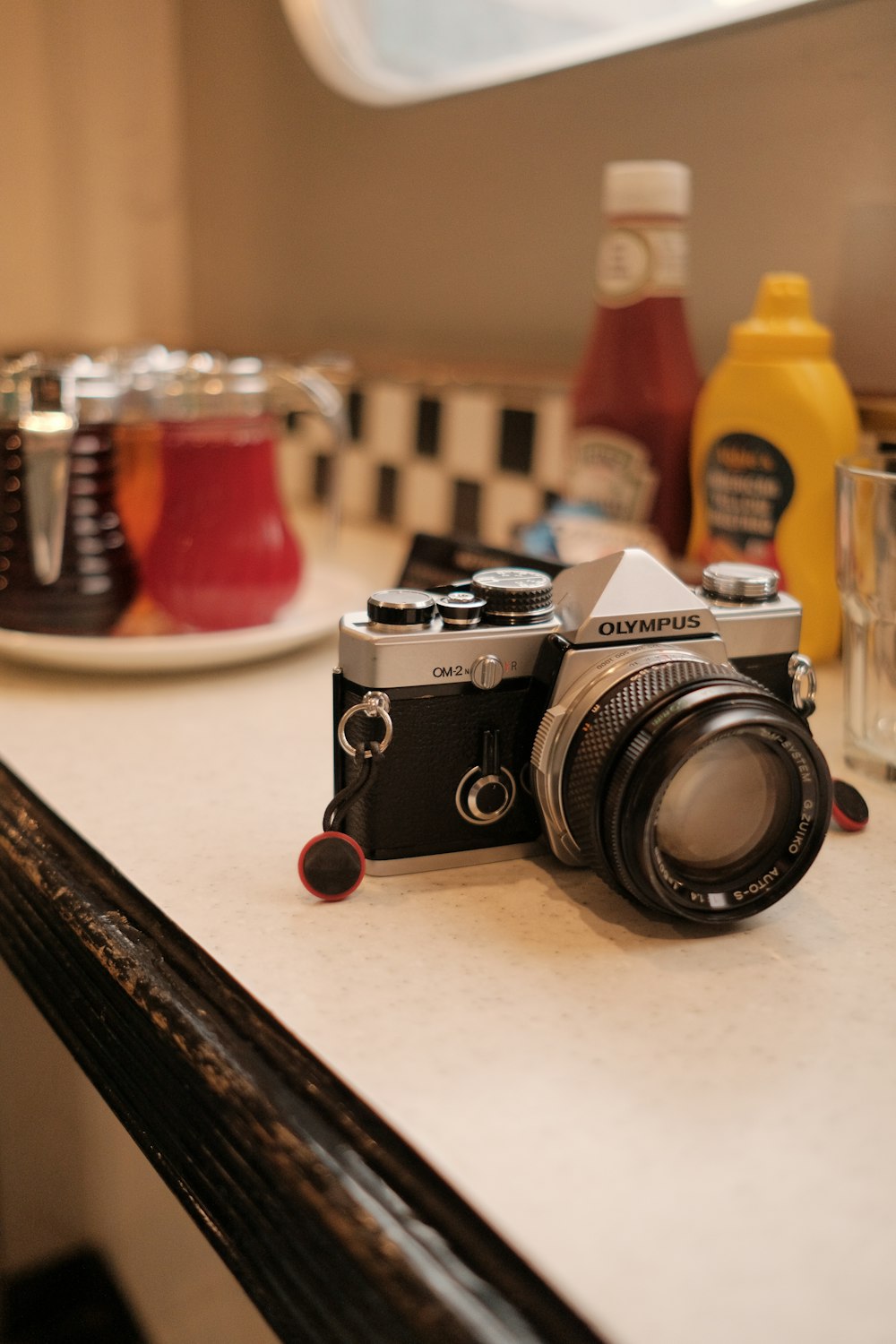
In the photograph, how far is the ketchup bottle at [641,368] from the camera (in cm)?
87

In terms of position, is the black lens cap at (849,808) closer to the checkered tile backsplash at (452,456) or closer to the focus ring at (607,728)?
the focus ring at (607,728)

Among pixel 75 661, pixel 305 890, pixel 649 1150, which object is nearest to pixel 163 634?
pixel 75 661

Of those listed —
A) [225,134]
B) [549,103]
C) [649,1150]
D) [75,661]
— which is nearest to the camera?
[649,1150]

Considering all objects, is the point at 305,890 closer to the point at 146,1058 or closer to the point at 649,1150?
the point at 146,1058

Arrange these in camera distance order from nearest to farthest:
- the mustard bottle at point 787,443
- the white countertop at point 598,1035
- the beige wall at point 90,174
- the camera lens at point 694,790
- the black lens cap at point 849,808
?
the white countertop at point 598,1035
the camera lens at point 694,790
the black lens cap at point 849,808
the mustard bottle at point 787,443
the beige wall at point 90,174

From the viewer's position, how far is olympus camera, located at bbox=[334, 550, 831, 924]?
0.48 m

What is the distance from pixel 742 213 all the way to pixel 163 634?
55cm

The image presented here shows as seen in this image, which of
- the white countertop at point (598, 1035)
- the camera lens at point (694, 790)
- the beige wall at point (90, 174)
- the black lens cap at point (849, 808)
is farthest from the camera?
the beige wall at point (90, 174)

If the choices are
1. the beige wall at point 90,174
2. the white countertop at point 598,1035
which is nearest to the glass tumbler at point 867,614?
the white countertop at point 598,1035

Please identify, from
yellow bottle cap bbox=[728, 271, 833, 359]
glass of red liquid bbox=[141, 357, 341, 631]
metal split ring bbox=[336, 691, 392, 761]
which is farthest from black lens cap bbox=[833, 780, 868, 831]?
glass of red liquid bbox=[141, 357, 341, 631]

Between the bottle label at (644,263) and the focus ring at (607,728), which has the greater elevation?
the bottle label at (644,263)

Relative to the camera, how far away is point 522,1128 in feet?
1.22

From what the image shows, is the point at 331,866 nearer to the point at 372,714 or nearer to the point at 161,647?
the point at 372,714

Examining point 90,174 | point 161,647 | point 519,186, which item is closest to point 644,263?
point 519,186
